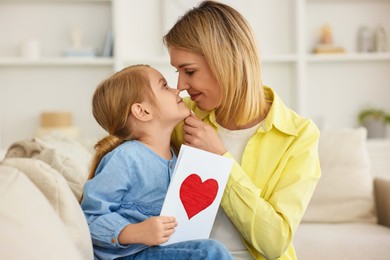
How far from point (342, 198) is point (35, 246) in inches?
86.1

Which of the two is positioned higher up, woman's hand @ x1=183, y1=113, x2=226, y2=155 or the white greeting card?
woman's hand @ x1=183, y1=113, x2=226, y2=155

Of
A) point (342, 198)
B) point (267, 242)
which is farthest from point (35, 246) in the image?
point (342, 198)

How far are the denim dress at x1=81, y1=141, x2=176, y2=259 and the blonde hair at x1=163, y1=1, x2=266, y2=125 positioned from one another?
294 mm

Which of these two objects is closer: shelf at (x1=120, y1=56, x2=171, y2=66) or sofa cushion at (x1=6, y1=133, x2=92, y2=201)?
sofa cushion at (x1=6, y1=133, x2=92, y2=201)

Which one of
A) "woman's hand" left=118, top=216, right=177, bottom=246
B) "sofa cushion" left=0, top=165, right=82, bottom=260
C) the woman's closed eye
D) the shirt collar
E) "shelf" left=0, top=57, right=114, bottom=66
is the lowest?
"woman's hand" left=118, top=216, right=177, bottom=246

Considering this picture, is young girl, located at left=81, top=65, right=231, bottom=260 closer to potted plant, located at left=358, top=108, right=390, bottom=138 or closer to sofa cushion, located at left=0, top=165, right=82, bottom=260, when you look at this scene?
sofa cushion, located at left=0, top=165, right=82, bottom=260

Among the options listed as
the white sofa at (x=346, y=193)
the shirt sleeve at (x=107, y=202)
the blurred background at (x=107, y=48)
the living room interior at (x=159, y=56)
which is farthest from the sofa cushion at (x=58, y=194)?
the blurred background at (x=107, y=48)

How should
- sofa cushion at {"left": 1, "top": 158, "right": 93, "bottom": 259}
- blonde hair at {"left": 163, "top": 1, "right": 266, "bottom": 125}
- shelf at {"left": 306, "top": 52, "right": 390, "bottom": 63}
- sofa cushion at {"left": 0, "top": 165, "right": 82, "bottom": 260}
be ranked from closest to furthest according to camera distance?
sofa cushion at {"left": 0, "top": 165, "right": 82, "bottom": 260} < sofa cushion at {"left": 1, "top": 158, "right": 93, "bottom": 259} < blonde hair at {"left": 163, "top": 1, "right": 266, "bottom": 125} < shelf at {"left": 306, "top": 52, "right": 390, "bottom": 63}

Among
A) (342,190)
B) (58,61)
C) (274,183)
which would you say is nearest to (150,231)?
(274,183)

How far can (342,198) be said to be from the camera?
3020 mm

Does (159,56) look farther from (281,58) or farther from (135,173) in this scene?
(135,173)

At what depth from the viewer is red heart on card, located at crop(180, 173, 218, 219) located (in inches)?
60.1

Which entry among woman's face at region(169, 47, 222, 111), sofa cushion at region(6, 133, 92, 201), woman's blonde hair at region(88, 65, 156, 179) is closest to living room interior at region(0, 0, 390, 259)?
sofa cushion at region(6, 133, 92, 201)

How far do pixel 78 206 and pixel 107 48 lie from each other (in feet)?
11.4
